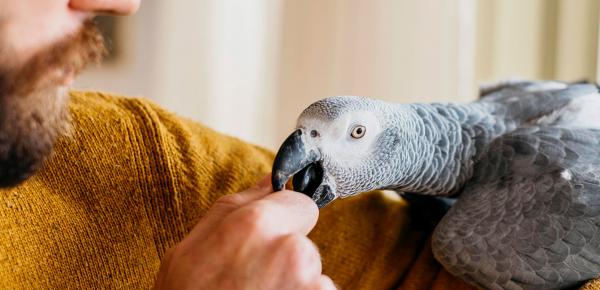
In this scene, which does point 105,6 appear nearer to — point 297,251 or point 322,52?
point 297,251

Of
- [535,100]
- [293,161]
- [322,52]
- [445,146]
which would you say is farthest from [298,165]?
[322,52]

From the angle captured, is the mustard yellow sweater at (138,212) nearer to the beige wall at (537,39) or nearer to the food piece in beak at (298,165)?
the food piece in beak at (298,165)

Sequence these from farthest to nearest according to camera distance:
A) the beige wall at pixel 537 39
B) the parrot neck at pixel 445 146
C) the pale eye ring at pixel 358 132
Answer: the beige wall at pixel 537 39 < the parrot neck at pixel 445 146 < the pale eye ring at pixel 358 132

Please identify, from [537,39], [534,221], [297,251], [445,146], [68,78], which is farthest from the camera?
[537,39]

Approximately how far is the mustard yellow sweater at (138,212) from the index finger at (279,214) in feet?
1.16

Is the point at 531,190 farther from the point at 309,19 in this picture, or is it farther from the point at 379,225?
the point at 309,19

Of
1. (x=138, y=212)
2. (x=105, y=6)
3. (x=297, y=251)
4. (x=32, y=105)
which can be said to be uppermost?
(x=105, y=6)

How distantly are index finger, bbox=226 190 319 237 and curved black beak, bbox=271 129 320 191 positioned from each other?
50 millimetres

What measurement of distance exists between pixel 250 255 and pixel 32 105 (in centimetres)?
32

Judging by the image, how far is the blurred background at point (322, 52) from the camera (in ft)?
5.06

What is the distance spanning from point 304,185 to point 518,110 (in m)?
0.46

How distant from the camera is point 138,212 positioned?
3.34ft

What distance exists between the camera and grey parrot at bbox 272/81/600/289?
88cm

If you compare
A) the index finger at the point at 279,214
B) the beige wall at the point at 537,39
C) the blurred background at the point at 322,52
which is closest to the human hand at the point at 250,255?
the index finger at the point at 279,214
